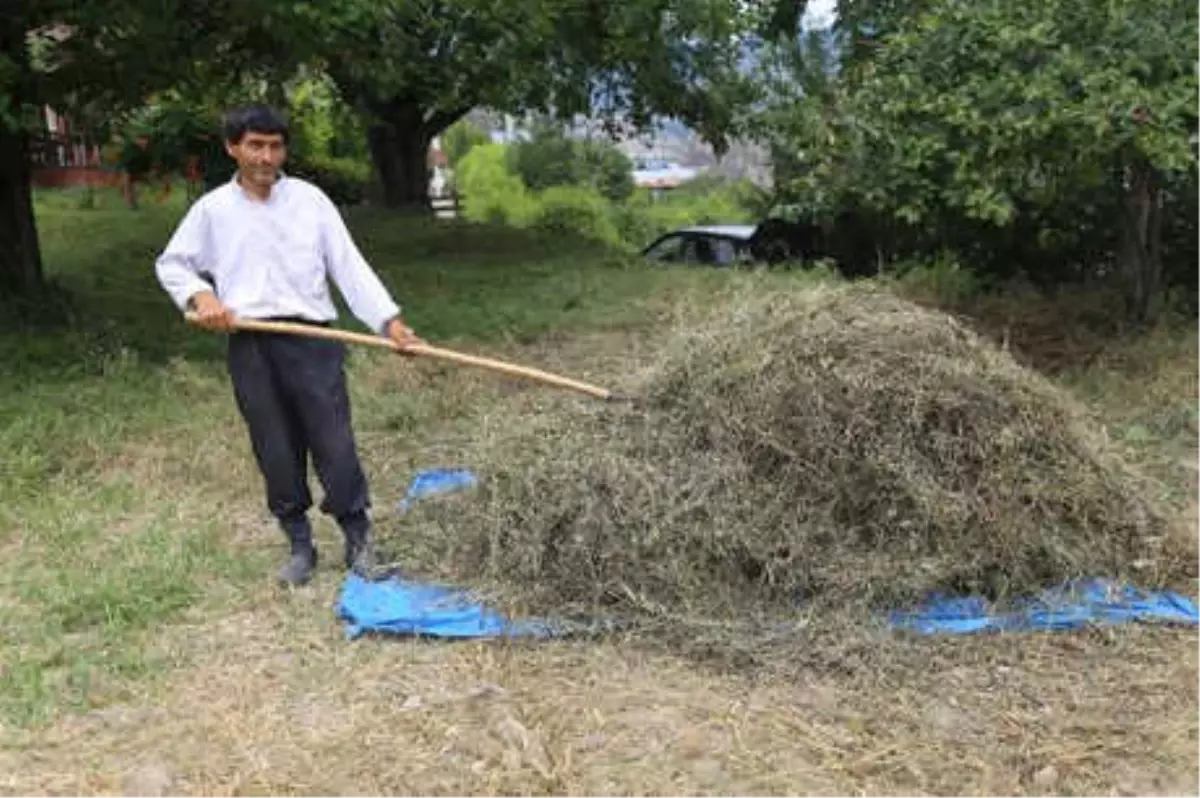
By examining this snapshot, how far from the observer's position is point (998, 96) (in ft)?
20.6

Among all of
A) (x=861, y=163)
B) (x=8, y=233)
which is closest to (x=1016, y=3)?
(x=861, y=163)

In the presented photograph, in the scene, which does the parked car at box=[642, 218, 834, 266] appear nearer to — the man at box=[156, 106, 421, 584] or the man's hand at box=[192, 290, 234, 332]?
the man at box=[156, 106, 421, 584]

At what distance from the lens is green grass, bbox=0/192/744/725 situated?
13.6 feet

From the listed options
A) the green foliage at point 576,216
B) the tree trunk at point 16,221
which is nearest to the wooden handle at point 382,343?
the tree trunk at point 16,221

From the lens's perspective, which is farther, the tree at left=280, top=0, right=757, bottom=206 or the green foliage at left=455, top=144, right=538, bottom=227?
the green foliage at left=455, top=144, right=538, bottom=227

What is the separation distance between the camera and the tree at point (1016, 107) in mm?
5949

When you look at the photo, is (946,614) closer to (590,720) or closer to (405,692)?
(590,720)

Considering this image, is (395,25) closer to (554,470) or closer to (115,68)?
(115,68)

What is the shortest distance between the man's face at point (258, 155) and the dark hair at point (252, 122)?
1cm

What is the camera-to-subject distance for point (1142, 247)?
7.88 metres

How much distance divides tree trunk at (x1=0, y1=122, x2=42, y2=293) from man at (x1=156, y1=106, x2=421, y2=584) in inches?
190

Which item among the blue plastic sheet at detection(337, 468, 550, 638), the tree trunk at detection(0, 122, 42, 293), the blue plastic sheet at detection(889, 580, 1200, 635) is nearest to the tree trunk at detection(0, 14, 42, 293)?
the tree trunk at detection(0, 122, 42, 293)

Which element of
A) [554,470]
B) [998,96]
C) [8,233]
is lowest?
[554,470]

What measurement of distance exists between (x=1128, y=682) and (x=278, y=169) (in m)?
3.11
